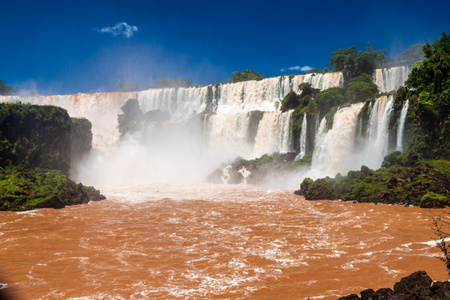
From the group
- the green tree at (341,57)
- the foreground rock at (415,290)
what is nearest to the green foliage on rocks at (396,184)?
the foreground rock at (415,290)

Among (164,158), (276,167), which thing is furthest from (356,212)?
(164,158)

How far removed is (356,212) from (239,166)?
17.7m

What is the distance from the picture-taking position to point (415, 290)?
5906 millimetres

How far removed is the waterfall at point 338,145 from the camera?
86.9ft

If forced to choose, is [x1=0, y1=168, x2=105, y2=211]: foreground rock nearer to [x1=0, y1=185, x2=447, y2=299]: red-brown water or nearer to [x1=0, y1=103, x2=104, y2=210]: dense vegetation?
[x1=0, y1=103, x2=104, y2=210]: dense vegetation

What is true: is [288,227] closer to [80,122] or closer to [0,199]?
[0,199]

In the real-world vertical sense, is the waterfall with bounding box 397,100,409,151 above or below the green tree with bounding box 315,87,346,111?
below

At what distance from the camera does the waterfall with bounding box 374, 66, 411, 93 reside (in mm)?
36894

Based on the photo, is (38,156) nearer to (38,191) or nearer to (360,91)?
(38,191)

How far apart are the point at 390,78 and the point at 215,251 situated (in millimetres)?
34798

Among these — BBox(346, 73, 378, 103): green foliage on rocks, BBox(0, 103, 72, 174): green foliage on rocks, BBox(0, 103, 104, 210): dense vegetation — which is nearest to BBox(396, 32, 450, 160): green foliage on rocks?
BBox(346, 73, 378, 103): green foliage on rocks

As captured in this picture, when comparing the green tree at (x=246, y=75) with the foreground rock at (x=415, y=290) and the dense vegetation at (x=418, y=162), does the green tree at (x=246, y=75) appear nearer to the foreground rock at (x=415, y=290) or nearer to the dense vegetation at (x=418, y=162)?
the dense vegetation at (x=418, y=162)

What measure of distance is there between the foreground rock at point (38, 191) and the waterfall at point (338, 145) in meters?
17.3

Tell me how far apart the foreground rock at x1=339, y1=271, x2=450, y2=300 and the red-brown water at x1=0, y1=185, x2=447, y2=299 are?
134 cm
